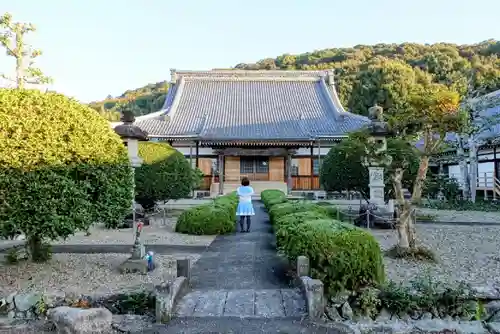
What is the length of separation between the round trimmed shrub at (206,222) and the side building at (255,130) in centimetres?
1249

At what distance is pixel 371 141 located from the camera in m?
8.65

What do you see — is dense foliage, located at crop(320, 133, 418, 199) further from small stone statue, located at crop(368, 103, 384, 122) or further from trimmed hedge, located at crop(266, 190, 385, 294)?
trimmed hedge, located at crop(266, 190, 385, 294)

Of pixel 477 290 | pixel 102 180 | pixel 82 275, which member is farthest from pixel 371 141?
pixel 82 275

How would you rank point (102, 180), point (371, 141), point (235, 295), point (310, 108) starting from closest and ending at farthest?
point (235, 295)
point (102, 180)
point (371, 141)
point (310, 108)

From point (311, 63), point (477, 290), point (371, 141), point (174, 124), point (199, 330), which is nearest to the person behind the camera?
point (199, 330)

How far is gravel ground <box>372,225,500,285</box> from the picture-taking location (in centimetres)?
612

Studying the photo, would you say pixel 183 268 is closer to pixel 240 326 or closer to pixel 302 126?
pixel 240 326

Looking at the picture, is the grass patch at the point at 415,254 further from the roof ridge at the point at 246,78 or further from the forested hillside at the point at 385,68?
the roof ridge at the point at 246,78

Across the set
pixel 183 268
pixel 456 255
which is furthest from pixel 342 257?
pixel 456 255

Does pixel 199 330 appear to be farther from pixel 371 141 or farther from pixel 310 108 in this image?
pixel 310 108

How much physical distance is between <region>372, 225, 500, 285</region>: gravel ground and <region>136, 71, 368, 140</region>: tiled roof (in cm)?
1291

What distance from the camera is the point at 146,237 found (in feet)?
33.0

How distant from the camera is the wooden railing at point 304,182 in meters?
24.9

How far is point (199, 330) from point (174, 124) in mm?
23357
